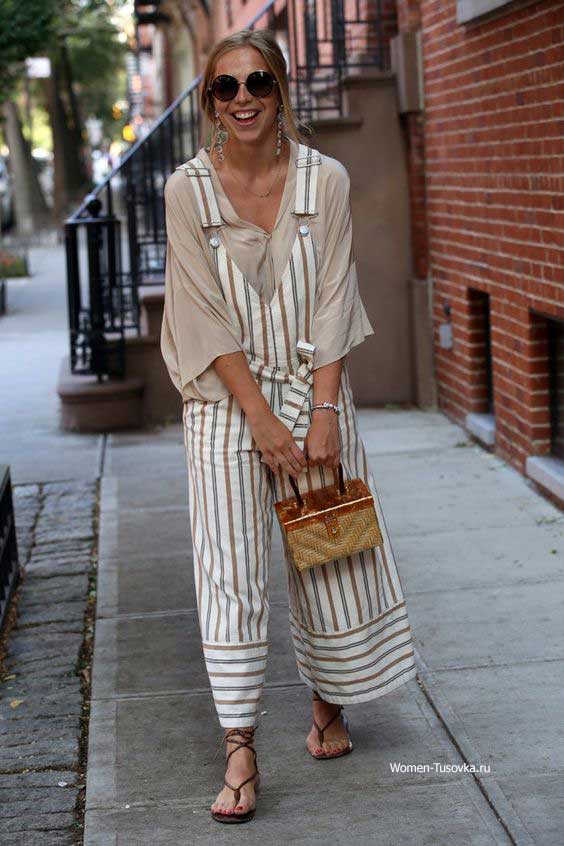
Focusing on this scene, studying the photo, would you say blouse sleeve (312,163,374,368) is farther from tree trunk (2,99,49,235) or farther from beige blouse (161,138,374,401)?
tree trunk (2,99,49,235)

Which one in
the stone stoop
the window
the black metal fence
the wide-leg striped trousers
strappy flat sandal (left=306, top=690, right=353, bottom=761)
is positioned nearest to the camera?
the wide-leg striped trousers

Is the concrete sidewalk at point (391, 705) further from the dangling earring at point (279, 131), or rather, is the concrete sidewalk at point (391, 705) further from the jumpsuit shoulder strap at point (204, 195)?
the dangling earring at point (279, 131)

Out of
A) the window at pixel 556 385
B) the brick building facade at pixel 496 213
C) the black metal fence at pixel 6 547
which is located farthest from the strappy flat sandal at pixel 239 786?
the window at pixel 556 385

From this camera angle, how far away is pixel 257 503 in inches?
141

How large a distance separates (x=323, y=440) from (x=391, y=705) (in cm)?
115

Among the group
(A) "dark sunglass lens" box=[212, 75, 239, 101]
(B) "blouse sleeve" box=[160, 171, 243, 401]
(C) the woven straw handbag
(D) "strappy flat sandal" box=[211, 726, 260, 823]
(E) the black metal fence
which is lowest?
(D) "strappy flat sandal" box=[211, 726, 260, 823]

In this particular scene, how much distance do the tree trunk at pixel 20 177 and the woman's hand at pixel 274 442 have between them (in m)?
36.0

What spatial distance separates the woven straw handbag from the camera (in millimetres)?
3496

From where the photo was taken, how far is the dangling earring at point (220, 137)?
3.58 m

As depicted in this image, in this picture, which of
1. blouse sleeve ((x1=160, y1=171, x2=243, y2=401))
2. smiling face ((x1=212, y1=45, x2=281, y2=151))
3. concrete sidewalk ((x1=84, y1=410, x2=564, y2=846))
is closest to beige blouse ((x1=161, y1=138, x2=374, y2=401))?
blouse sleeve ((x1=160, y1=171, x2=243, y2=401))

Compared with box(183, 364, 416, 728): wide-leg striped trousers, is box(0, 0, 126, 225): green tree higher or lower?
higher

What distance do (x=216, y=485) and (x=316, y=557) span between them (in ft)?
1.07

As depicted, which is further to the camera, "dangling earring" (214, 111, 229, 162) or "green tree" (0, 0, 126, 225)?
"green tree" (0, 0, 126, 225)

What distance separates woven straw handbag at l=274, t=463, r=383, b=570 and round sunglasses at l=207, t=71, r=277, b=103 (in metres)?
1.01
